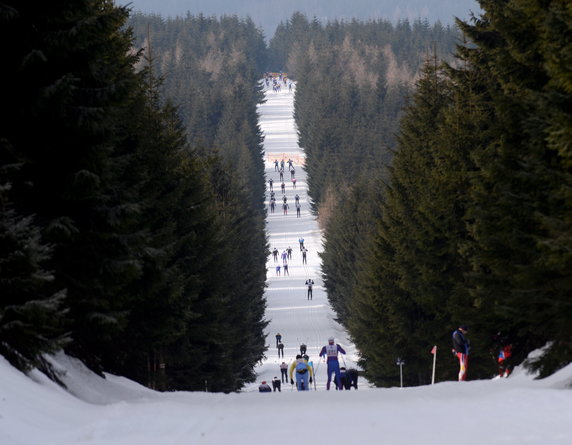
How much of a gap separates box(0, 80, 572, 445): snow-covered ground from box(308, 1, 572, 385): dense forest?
1756 millimetres

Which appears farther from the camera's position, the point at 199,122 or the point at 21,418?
the point at 199,122

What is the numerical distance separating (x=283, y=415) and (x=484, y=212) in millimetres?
6912

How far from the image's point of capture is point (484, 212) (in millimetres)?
17500

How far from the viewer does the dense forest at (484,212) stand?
574 inches

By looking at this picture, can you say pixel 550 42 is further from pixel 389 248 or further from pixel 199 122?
pixel 199 122

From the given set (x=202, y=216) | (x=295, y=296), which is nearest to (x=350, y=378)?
(x=202, y=216)

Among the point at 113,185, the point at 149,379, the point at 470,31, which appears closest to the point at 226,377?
the point at 149,379

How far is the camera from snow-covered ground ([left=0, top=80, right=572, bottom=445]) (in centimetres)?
955

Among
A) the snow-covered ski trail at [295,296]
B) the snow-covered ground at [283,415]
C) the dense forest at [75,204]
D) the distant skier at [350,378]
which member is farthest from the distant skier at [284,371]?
the snow-covered ground at [283,415]

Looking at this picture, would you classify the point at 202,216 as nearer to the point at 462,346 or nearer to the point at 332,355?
the point at 332,355

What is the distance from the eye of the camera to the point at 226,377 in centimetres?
3080

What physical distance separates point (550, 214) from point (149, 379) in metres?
10.6

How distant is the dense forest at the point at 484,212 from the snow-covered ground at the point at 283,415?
5.76 feet

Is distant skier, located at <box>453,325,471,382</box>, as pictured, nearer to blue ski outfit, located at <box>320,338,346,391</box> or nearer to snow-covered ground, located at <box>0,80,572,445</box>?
snow-covered ground, located at <box>0,80,572,445</box>
